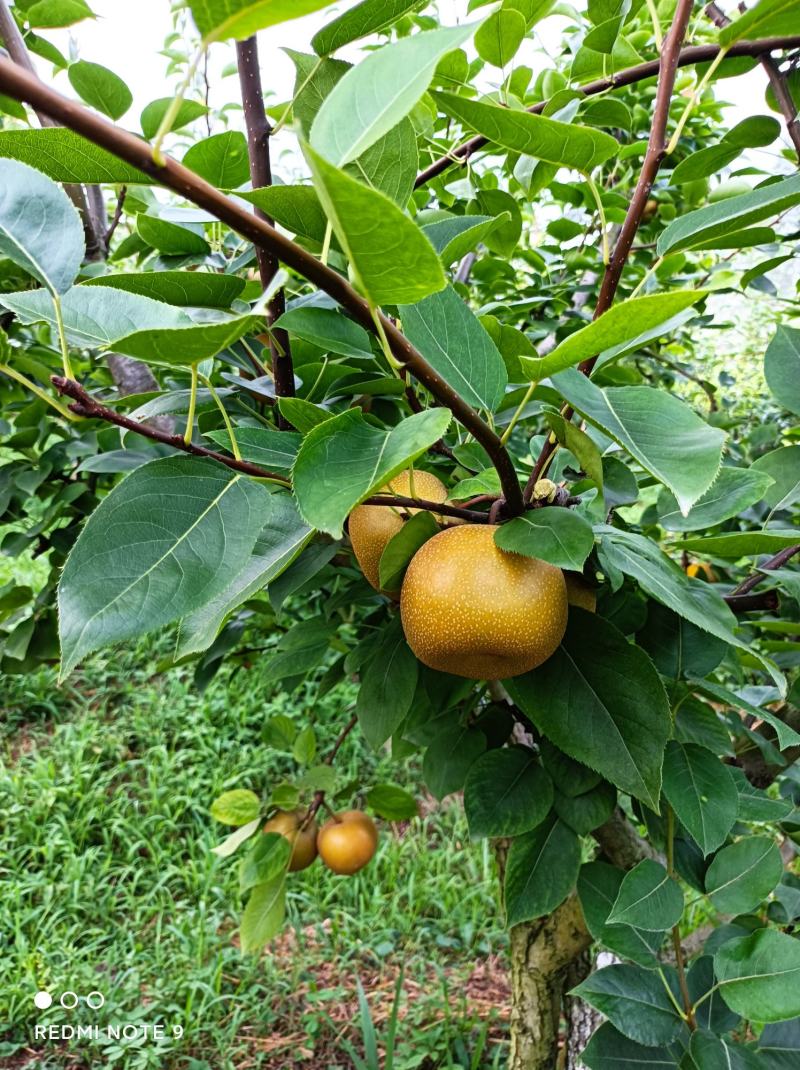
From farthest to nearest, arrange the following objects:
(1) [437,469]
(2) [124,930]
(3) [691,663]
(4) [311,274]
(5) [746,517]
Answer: (2) [124,930], (5) [746,517], (1) [437,469], (3) [691,663], (4) [311,274]

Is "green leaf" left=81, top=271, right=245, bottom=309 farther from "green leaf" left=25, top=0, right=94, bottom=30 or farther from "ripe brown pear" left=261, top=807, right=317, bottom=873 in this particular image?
"ripe brown pear" left=261, top=807, right=317, bottom=873

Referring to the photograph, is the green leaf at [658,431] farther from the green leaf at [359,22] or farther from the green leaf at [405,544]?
the green leaf at [359,22]

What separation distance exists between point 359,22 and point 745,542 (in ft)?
1.52

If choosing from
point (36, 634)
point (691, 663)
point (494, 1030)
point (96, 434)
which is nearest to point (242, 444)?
point (691, 663)

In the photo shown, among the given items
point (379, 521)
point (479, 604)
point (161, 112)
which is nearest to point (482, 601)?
point (479, 604)

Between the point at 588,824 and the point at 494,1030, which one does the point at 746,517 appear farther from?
the point at 494,1030

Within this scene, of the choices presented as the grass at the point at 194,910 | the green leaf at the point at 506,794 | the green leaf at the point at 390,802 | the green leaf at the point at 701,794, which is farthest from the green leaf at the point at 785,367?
the grass at the point at 194,910

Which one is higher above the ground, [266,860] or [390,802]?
[266,860]

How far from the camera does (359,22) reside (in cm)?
53

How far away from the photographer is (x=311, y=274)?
1.27 ft

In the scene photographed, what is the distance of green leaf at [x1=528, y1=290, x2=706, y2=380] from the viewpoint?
0.38m

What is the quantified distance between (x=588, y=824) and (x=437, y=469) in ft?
1.38

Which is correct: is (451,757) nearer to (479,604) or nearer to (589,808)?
(589,808)

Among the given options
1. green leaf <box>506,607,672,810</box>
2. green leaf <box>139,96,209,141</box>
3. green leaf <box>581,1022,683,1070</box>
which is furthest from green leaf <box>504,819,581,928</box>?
green leaf <box>139,96,209,141</box>
